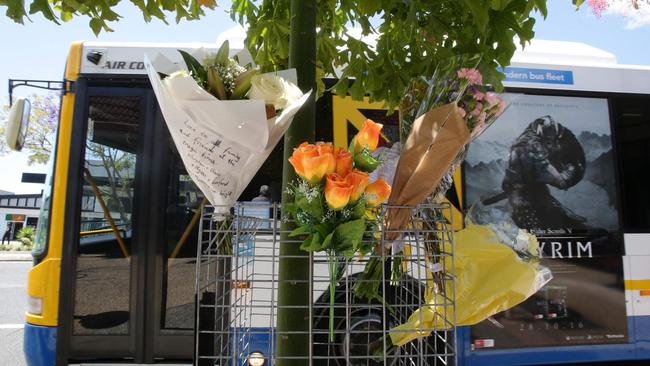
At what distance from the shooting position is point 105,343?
3.42m

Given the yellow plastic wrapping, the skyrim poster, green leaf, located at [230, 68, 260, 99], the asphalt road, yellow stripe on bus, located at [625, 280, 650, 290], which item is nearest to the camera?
green leaf, located at [230, 68, 260, 99]

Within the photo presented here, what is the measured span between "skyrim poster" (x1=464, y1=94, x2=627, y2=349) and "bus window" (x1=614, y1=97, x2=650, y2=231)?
5.9 inches

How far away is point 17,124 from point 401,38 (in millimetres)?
3036

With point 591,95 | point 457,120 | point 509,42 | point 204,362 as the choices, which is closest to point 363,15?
point 509,42

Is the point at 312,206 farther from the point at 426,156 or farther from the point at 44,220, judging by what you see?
the point at 44,220

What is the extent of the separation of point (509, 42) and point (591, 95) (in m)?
2.41

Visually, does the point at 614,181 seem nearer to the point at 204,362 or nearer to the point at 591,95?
the point at 591,95

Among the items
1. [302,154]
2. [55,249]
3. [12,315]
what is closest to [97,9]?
[302,154]

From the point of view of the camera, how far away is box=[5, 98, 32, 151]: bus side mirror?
3.36 m

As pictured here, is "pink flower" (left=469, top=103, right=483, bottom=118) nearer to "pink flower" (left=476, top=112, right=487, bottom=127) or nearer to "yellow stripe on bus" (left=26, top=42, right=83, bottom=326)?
"pink flower" (left=476, top=112, right=487, bottom=127)

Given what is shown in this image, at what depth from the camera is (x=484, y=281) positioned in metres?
1.64

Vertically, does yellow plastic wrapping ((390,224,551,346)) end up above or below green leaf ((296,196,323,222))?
below

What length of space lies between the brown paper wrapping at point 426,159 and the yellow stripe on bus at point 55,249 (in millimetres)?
2961

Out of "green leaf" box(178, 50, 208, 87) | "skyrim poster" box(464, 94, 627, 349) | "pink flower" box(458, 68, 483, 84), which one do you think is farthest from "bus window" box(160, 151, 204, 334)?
"pink flower" box(458, 68, 483, 84)
